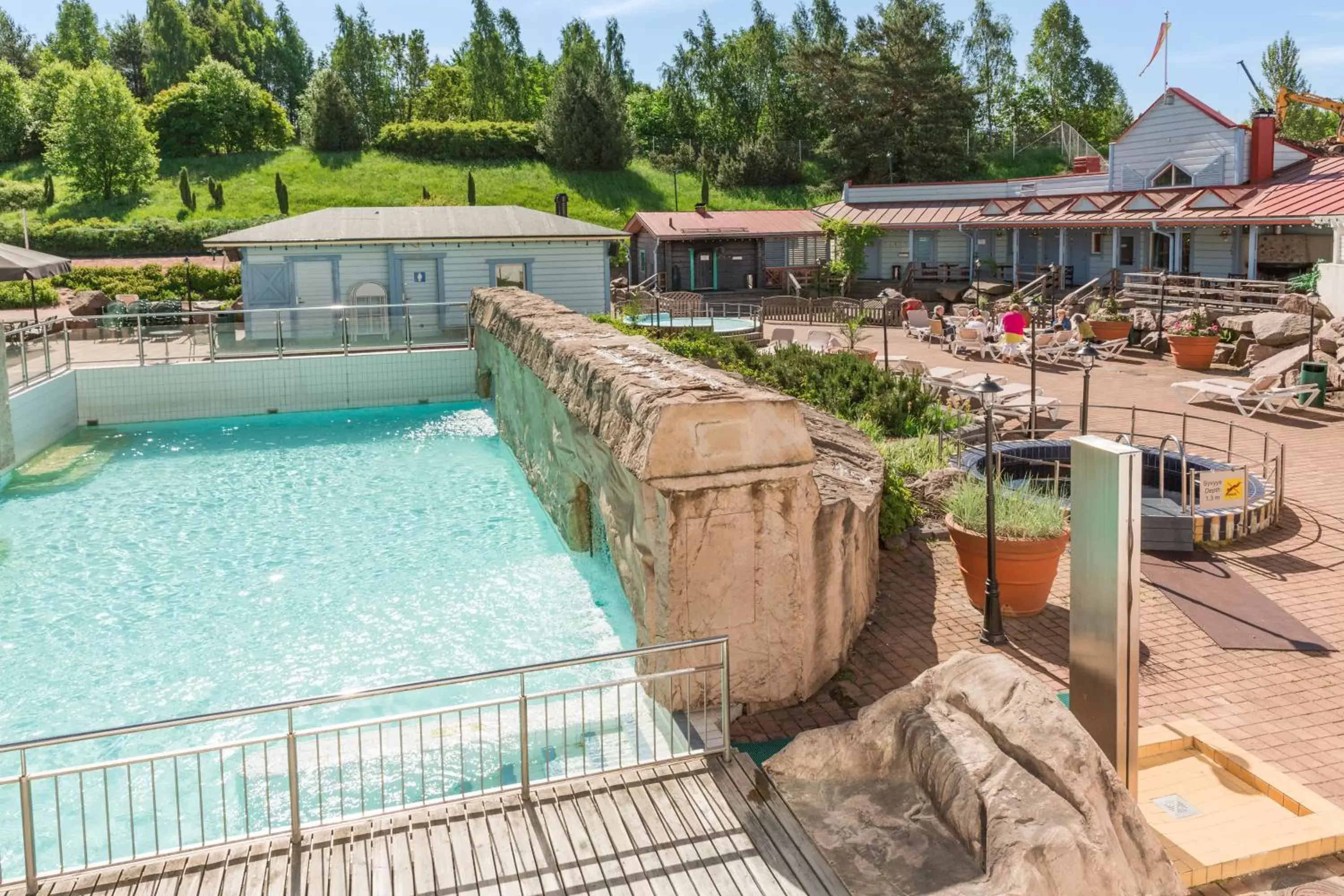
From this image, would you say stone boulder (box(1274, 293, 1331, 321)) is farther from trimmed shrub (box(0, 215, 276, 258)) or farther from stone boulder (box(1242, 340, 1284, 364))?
trimmed shrub (box(0, 215, 276, 258))

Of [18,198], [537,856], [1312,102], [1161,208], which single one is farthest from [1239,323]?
[18,198]

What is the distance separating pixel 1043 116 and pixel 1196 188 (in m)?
48.1

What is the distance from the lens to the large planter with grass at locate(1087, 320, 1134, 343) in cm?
2589

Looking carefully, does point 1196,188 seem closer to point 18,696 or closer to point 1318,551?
point 1318,551

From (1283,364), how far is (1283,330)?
3.41 metres

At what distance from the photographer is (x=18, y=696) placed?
327 inches

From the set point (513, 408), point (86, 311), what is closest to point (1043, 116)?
point (86, 311)

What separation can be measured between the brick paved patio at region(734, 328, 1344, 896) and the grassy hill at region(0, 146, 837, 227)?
43.0 meters

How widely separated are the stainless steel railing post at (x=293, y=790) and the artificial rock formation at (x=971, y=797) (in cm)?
242

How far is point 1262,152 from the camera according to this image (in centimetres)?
3170

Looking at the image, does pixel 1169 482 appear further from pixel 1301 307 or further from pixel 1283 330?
pixel 1301 307

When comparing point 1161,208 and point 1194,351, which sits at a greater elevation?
point 1161,208

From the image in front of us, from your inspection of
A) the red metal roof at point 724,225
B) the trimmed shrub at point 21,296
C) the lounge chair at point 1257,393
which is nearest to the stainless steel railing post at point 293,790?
the lounge chair at point 1257,393

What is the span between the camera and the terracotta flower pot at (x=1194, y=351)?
22.5 m
